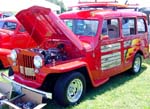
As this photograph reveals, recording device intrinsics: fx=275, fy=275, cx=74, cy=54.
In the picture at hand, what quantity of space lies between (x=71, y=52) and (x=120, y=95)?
1445 mm

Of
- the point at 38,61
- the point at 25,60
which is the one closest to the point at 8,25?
the point at 25,60

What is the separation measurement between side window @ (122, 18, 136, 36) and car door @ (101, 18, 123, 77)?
0.97 ft

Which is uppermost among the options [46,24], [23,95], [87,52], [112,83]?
[46,24]

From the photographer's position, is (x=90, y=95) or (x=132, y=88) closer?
→ (x=90, y=95)

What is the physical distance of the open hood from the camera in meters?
5.25

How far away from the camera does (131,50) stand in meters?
7.27

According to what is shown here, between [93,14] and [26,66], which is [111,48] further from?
[26,66]

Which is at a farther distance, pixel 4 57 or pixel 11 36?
pixel 11 36

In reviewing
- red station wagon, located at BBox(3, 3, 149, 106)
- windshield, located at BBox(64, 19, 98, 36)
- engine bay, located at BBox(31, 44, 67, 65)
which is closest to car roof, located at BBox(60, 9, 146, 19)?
red station wagon, located at BBox(3, 3, 149, 106)

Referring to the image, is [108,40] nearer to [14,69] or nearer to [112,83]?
[112,83]

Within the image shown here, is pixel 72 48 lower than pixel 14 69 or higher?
higher

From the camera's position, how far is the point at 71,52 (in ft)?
18.8

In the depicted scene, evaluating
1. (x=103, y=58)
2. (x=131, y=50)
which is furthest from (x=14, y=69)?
(x=131, y=50)

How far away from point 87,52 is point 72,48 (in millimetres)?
323
